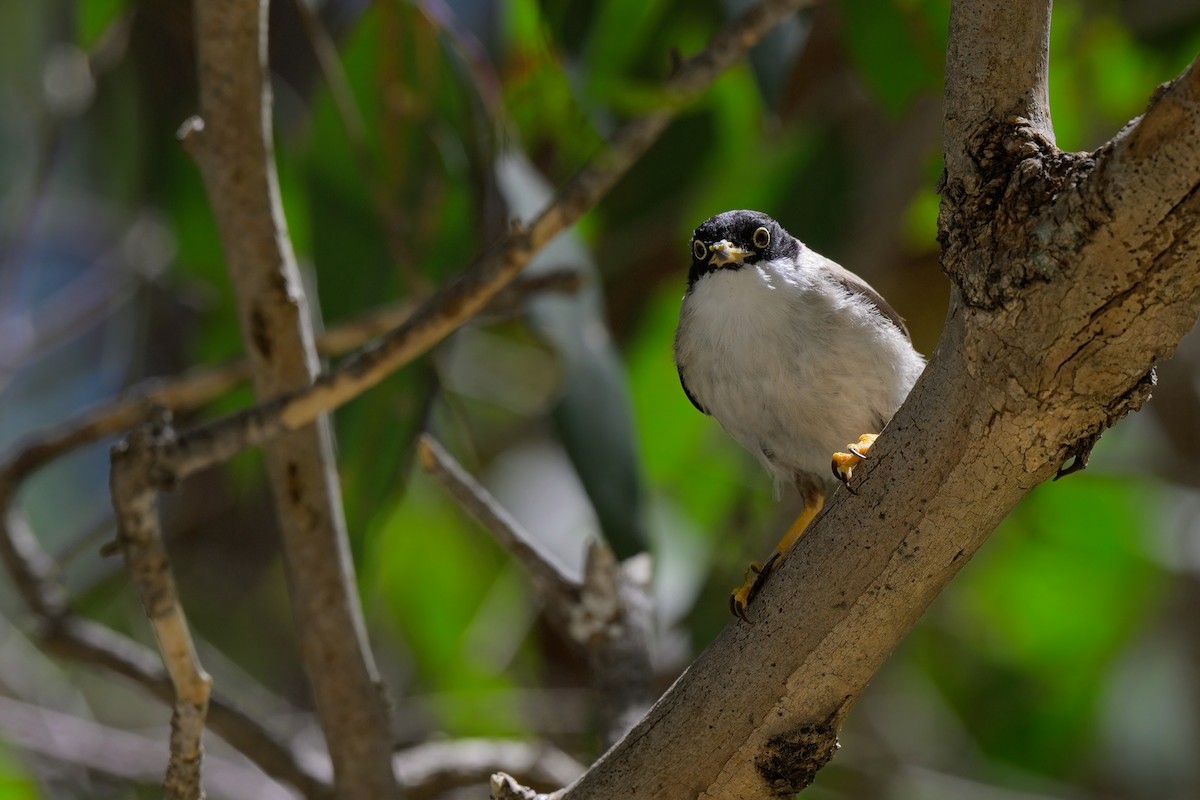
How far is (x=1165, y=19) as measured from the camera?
4320 mm

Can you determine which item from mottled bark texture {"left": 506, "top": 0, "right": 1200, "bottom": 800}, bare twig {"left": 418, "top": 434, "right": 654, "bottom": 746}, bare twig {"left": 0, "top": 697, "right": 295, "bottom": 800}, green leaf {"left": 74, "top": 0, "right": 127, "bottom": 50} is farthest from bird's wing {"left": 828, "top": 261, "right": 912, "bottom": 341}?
bare twig {"left": 0, "top": 697, "right": 295, "bottom": 800}

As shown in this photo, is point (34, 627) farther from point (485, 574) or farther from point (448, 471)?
point (485, 574)

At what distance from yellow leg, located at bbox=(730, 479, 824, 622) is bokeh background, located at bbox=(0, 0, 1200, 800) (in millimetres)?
380

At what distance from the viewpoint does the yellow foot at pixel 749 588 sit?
196 centimetres

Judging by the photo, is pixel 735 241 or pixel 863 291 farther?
pixel 735 241

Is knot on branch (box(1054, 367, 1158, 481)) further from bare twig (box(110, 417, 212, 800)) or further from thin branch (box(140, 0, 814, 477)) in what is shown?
bare twig (box(110, 417, 212, 800))

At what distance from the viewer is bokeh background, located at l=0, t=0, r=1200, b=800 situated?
364 centimetres

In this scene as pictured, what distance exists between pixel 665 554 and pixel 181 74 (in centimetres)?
271

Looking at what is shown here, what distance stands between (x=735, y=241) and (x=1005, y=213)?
51.8 inches

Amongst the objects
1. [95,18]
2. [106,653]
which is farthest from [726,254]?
[95,18]

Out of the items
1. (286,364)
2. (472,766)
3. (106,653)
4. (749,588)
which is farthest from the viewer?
(472,766)

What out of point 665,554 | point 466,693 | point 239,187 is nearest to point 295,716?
point 466,693

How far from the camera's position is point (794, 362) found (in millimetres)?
2676

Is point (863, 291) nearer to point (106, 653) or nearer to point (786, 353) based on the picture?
point (786, 353)
